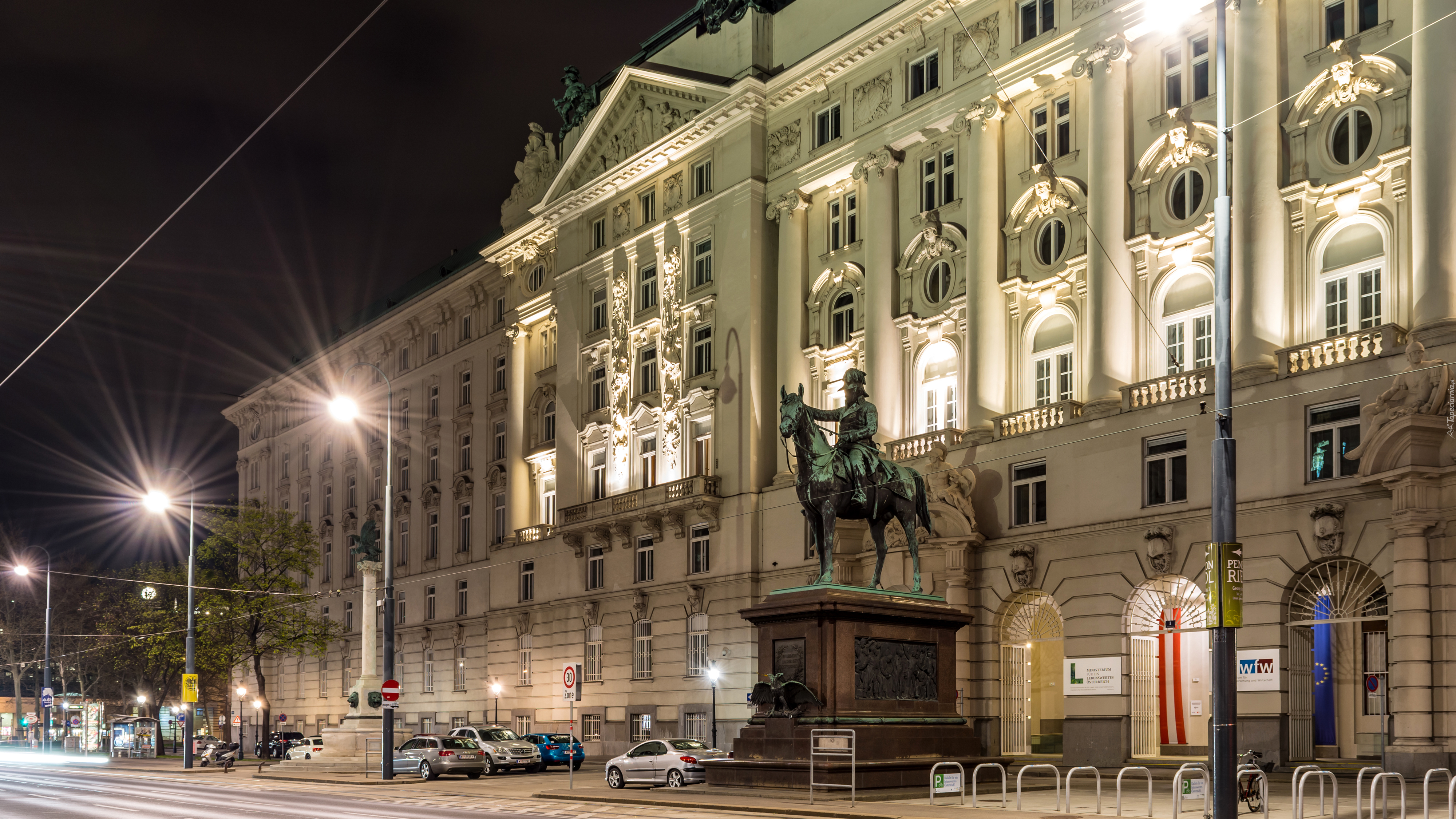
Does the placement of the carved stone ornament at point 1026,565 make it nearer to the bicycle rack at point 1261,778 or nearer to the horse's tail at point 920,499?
the horse's tail at point 920,499

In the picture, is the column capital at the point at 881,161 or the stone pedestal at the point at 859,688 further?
the column capital at the point at 881,161

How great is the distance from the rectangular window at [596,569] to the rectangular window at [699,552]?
6.22m

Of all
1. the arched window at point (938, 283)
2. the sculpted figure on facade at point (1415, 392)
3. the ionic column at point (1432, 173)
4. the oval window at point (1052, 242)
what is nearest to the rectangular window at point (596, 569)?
the arched window at point (938, 283)

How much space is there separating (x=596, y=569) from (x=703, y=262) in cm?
1410

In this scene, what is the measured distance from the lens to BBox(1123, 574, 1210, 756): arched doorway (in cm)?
3838

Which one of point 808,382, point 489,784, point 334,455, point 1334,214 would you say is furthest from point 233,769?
point 1334,214

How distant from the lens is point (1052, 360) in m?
43.1

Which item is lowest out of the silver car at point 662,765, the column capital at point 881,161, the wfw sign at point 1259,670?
the silver car at point 662,765

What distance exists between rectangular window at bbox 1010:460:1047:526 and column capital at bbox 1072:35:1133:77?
1136 centimetres

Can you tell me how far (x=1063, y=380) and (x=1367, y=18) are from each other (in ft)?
41.9

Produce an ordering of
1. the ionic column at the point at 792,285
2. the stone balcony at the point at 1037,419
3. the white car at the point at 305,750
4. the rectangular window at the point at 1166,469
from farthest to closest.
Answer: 1. the white car at the point at 305,750
2. the ionic column at the point at 792,285
3. the stone balcony at the point at 1037,419
4. the rectangular window at the point at 1166,469

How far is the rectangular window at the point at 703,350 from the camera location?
55875 millimetres

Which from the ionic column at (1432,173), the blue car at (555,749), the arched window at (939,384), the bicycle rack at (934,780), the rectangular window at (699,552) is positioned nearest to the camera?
the bicycle rack at (934,780)

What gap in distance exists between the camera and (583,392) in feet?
208
